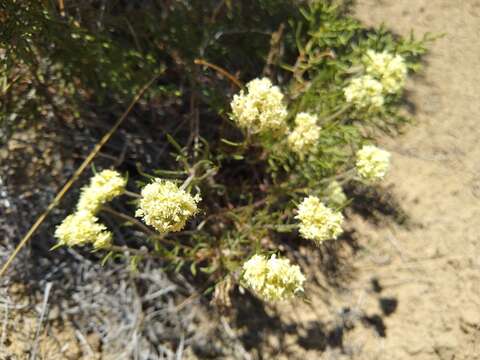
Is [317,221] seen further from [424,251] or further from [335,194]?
[424,251]

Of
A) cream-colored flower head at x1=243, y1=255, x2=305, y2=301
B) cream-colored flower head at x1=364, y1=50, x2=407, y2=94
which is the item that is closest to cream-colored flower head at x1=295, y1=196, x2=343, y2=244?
cream-colored flower head at x1=243, y1=255, x2=305, y2=301

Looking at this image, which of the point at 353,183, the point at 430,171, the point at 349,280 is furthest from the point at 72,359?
the point at 430,171

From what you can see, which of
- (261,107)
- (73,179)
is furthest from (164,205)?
(73,179)

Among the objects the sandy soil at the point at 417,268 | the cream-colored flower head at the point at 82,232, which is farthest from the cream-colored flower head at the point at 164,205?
the sandy soil at the point at 417,268

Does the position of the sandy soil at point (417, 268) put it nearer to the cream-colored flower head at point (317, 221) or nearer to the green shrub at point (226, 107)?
the green shrub at point (226, 107)

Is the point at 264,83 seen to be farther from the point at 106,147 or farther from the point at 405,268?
the point at 405,268

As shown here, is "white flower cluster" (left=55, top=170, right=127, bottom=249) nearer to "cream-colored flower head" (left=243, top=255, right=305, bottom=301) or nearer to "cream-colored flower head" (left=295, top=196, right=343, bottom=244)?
"cream-colored flower head" (left=243, top=255, right=305, bottom=301)
